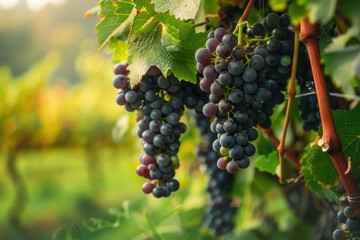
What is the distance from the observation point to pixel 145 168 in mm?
695

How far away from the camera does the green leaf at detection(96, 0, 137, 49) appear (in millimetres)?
637

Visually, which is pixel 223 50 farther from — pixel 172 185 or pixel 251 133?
pixel 172 185

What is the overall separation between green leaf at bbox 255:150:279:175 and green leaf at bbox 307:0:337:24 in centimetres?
42

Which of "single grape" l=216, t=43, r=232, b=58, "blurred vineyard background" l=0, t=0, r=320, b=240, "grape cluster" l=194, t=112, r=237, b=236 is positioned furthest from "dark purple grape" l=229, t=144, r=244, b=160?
"grape cluster" l=194, t=112, r=237, b=236

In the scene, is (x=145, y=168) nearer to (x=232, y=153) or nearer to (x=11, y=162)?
(x=232, y=153)

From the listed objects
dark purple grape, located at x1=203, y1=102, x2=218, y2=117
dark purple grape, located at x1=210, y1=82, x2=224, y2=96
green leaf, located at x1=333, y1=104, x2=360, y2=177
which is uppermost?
dark purple grape, located at x1=210, y1=82, x2=224, y2=96

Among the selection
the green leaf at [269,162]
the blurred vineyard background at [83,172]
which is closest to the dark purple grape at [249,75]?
the green leaf at [269,162]

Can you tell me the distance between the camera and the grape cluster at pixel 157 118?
66 centimetres

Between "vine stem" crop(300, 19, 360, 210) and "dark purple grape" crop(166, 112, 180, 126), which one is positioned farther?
A: "dark purple grape" crop(166, 112, 180, 126)

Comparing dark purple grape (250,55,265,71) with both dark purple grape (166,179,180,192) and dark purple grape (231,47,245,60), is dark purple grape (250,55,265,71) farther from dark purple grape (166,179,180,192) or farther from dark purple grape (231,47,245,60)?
dark purple grape (166,179,180,192)

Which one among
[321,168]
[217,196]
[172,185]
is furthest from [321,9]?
[217,196]

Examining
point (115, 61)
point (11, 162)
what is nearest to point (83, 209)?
point (11, 162)

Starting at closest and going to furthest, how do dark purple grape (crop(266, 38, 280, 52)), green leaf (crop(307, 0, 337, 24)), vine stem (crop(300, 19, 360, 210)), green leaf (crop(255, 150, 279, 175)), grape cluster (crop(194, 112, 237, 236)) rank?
1. green leaf (crop(307, 0, 337, 24))
2. vine stem (crop(300, 19, 360, 210))
3. dark purple grape (crop(266, 38, 280, 52))
4. green leaf (crop(255, 150, 279, 175))
5. grape cluster (crop(194, 112, 237, 236))

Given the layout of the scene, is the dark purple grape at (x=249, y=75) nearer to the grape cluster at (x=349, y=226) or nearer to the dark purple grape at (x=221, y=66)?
the dark purple grape at (x=221, y=66)
